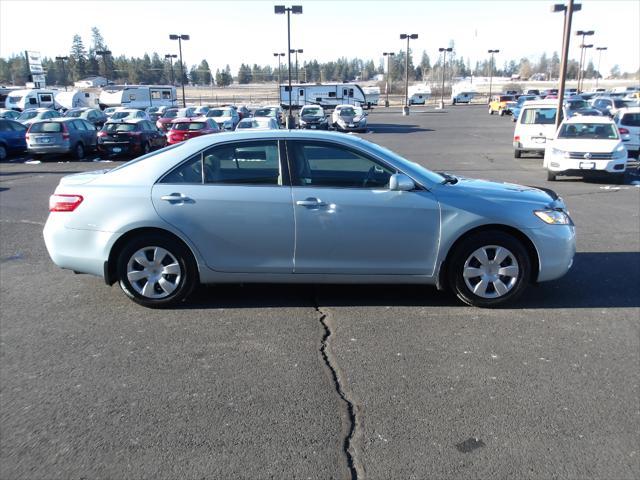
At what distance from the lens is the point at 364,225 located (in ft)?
16.7

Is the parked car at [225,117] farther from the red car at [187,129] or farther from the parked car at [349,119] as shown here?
the parked car at [349,119]

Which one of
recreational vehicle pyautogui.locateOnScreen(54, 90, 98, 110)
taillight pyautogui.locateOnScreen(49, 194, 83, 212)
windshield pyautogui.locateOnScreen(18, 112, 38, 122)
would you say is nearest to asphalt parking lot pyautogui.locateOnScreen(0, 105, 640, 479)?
taillight pyautogui.locateOnScreen(49, 194, 83, 212)

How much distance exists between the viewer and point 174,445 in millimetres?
3188

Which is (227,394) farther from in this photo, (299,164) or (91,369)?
(299,164)

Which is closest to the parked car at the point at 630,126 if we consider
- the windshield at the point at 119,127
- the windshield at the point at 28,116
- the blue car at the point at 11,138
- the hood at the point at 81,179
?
the windshield at the point at 119,127

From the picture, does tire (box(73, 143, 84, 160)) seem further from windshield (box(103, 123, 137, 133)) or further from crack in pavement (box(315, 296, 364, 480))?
crack in pavement (box(315, 296, 364, 480))

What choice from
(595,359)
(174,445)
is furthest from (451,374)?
(174,445)

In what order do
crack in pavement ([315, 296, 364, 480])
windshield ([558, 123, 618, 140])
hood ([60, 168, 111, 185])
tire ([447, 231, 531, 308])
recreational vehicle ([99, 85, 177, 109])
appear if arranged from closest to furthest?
crack in pavement ([315, 296, 364, 480])
tire ([447, 231, 531, 308])
hood ([60, 168, 111, 185])
windshield ([558, 123, 618, 140])
recreational vehicle ([99, 85, 177, 109])

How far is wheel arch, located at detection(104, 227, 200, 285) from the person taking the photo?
204 inches

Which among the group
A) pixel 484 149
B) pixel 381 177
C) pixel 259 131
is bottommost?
pixel 484 149

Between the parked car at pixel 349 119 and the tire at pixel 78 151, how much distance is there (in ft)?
59.0

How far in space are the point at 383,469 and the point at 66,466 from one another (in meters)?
1.68

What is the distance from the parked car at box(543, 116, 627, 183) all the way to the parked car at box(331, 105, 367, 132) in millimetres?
21817

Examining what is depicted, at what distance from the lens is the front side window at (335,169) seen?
523 cm
